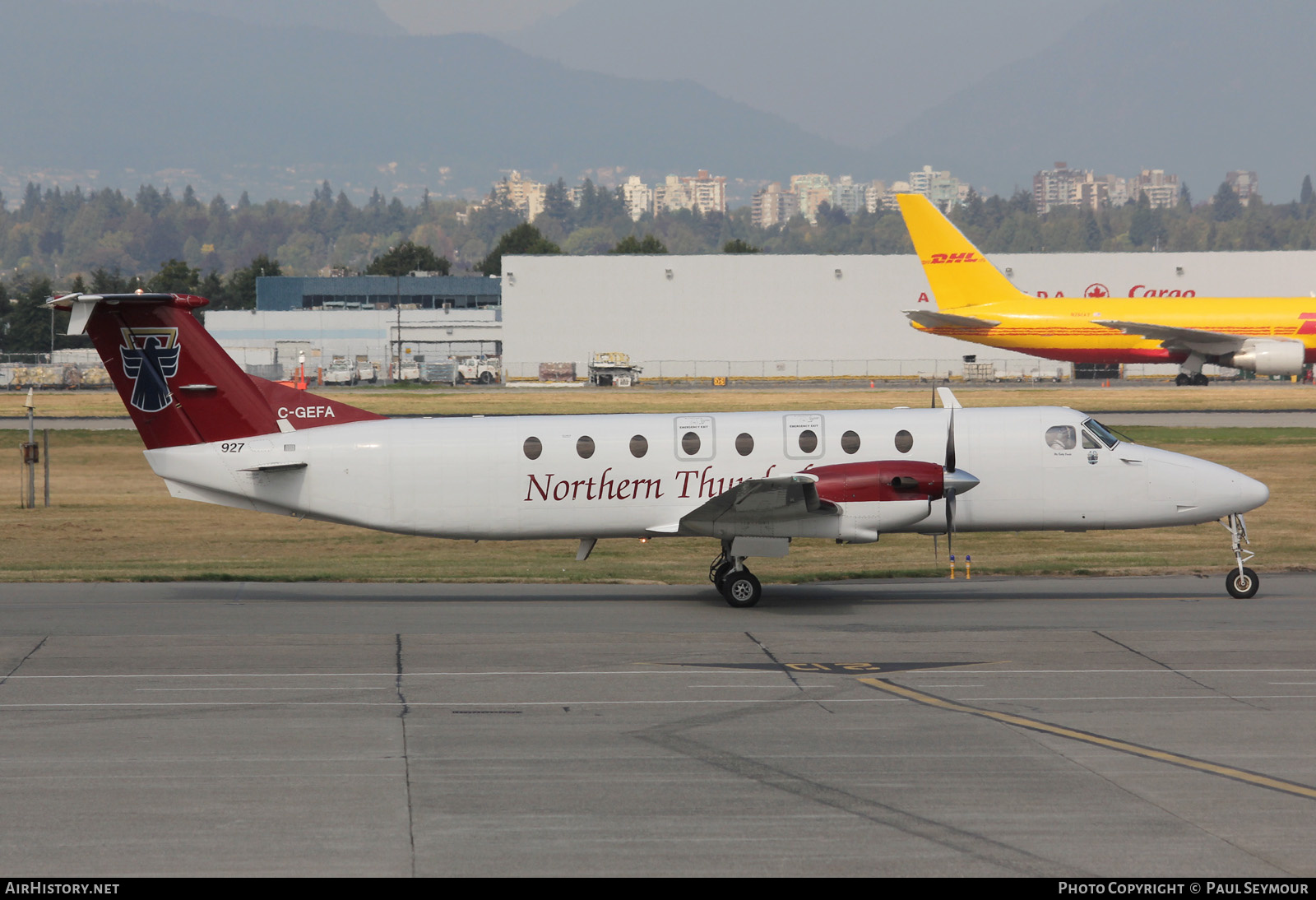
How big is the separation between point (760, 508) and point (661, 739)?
7.74m

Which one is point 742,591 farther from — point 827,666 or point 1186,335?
point 1186,335

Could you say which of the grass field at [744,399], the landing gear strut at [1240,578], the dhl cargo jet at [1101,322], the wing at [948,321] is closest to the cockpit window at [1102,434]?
the landing gear strut at [1240,578]

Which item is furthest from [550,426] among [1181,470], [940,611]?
[1181,470]

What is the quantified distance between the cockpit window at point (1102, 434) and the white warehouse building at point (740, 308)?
249ft

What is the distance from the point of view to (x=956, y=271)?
62438mm

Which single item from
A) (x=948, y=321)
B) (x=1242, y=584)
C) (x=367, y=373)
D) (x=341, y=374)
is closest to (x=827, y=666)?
(x=1242, y=584)

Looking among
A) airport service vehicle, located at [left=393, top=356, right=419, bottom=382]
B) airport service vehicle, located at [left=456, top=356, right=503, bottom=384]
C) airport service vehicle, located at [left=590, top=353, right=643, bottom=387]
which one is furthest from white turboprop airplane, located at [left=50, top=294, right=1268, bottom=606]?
airport service vehicle, located at [left=456, top=356, right=503, bottom=384]

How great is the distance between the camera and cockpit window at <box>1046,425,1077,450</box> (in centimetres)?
2061

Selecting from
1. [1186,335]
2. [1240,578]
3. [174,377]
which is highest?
[1186,335]

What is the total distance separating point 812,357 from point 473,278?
78869 mm

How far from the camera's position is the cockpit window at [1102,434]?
2070 cm

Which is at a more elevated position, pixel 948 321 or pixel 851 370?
pixel 948 321

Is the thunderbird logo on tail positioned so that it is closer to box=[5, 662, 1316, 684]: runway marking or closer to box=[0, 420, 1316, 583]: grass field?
box=[0, 420, 1316, 583]: grass field

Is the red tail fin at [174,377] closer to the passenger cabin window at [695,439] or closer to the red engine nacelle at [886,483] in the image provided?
the passenger cabin window at [695,439]
